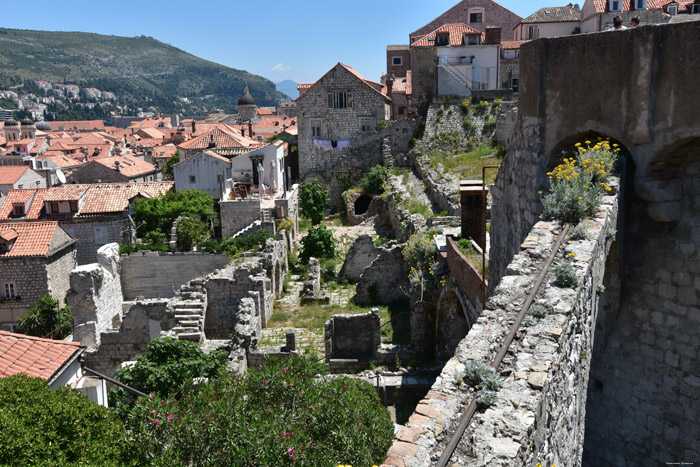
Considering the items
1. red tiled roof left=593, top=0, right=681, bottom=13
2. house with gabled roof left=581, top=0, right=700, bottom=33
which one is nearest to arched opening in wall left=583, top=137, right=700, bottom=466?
house with gabled roof left=581, top=0, right=700, bottom=33

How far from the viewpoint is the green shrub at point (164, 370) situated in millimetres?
12594

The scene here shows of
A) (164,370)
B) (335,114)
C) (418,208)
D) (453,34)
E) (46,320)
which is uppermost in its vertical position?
(453,34)

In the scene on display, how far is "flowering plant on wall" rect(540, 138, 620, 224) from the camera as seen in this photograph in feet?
20.2

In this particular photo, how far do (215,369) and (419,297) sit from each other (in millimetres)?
5978

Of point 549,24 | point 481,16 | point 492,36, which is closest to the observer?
point 492,36

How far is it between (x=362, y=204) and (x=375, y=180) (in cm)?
236

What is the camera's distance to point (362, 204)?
36.4m

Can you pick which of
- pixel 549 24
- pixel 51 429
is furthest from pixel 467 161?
pixel 51 429

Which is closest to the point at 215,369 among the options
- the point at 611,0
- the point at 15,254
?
the point at 15,254

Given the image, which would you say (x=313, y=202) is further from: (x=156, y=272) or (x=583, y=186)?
(x=583, y=186)

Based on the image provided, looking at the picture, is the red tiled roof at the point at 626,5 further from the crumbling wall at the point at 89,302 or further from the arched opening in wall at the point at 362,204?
the crumbling wall at the point at 89,302

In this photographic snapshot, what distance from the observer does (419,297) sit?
16.3 metres

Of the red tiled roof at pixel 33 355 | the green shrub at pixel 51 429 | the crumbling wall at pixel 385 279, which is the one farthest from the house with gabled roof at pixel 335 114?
the green shrub at pixel 51 429

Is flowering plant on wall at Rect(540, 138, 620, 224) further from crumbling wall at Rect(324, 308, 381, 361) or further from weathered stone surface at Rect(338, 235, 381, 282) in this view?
weathered stone surface at Rect(338, 235, 381, 282)
